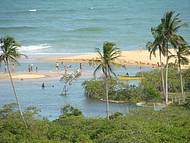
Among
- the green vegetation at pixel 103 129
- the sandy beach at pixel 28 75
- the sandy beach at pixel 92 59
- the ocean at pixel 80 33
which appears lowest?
the green vegetation at pixel 103 129

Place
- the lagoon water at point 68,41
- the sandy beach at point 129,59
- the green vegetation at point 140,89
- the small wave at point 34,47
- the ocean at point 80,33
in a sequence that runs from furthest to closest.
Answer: the ocean at point 80,33
the small wave at point 34,47
the sandy beach at point 129,59
the lagoon water at point 68,41
the green vegetation at point 140,89

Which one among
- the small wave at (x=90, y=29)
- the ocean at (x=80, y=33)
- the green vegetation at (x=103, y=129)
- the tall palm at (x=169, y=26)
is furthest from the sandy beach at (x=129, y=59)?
the green vegetation at (x=103, y=129)

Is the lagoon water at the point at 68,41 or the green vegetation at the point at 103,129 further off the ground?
the lagoon water at the point at 68,41

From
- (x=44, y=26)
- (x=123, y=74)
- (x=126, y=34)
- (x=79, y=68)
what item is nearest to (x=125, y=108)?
(x=123, y=74)

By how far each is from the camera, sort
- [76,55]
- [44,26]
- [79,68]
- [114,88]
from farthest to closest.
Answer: [44,26]
[76,55]
[79,68]
[114,88]

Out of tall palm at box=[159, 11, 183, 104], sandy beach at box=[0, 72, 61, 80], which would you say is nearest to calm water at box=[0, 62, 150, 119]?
sandy beach at box=[0, 72, 61, 80]

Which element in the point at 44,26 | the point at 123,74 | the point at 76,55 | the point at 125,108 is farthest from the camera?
the point at 44,26

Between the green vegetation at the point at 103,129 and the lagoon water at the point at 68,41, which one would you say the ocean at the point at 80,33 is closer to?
the lagoon water at the point at 68,41

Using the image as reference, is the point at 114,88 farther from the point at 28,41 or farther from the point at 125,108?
the point at 28,41
